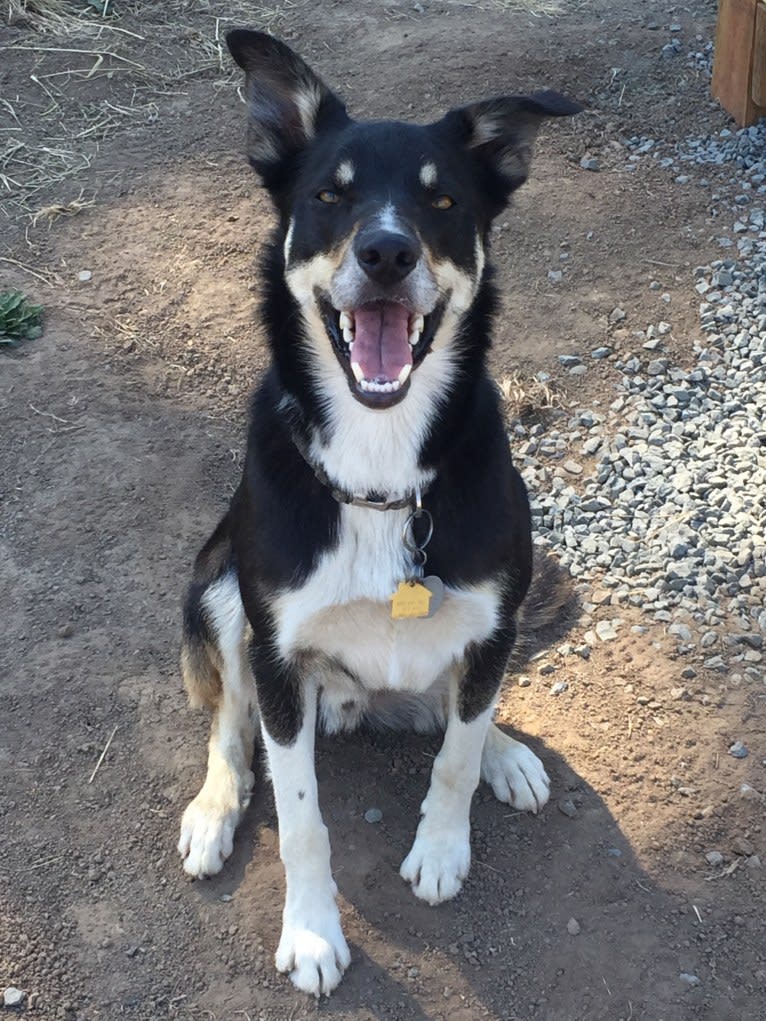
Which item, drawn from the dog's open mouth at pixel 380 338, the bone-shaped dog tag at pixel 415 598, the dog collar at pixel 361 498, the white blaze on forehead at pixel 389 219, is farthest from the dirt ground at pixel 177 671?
the white blaze on forehead at pixel 389 219

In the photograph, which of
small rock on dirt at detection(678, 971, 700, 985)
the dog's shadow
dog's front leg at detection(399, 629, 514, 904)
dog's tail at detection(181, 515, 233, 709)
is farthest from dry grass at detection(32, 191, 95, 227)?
small rock on dirt at detection(678, 971, 700, 985)

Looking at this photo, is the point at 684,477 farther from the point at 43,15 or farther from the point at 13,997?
the point at 43,15

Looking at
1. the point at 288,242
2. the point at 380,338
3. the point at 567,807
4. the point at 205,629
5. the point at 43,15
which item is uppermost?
the point at 288,242

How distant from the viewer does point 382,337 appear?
2.68 m

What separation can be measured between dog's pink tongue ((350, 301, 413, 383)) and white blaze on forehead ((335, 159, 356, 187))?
0.35 m

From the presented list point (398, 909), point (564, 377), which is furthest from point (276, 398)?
point (564, 377)

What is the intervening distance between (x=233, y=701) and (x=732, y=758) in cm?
158

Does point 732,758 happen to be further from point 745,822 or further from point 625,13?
point 625,13

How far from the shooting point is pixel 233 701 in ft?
10.8

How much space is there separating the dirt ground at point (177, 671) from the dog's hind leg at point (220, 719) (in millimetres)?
87

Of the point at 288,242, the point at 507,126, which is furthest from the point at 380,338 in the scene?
the point at 507,126

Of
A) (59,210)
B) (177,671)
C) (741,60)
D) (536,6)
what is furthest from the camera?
(536,6)

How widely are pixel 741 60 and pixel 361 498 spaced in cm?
470

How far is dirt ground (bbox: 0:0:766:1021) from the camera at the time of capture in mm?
2924
